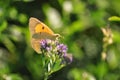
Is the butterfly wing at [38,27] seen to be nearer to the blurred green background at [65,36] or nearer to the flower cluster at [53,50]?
the flower cluster at [53,50]

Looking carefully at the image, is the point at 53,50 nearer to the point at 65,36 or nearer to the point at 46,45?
the point at 46,45

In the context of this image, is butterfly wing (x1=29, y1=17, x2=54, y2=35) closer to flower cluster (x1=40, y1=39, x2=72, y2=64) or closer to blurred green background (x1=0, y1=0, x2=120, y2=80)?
flower cluster (x1=40, y1=39, x2=72, y2=64)

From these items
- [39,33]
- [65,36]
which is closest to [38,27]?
[39,33]

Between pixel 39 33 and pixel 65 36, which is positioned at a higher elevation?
pixel 39 33

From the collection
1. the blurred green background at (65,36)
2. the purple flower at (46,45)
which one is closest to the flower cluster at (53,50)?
the purple flower at (46,45)

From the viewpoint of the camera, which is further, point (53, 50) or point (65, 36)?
point (65, 36)

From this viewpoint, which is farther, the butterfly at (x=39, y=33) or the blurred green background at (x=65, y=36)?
the blurred green background at (x=65, y=36)

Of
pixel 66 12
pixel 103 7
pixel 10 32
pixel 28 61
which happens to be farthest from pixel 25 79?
pixel 103 7
